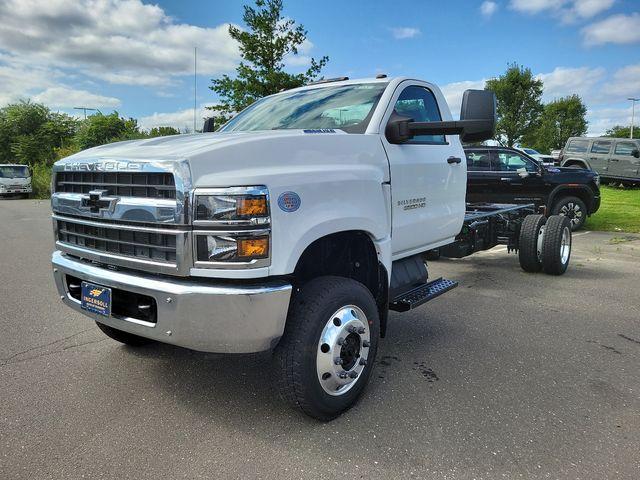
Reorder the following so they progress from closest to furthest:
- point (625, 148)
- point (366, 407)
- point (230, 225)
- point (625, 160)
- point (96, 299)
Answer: point (230, 225)
point (96, 299)
point (366, 407)
point (625, 148)
point (625, 160)

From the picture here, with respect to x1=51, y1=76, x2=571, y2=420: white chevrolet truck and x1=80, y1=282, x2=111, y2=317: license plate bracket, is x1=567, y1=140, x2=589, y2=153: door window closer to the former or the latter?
x1=51, y1=76, x2=571, y2=420: white chevrolet truck

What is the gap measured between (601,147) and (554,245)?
55.1 feet

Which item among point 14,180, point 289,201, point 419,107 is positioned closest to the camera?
point 289,201

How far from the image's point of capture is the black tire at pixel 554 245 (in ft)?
21.5

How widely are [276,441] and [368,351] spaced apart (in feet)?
2.49

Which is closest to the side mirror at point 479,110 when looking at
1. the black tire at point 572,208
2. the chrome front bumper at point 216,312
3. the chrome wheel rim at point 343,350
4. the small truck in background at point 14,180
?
the chrome wheel rim at point 343,350

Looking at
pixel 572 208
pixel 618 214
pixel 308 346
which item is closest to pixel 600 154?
pixel 618 214

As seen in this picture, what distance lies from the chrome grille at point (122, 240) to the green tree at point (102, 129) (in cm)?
4531

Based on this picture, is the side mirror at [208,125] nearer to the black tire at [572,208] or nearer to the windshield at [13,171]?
the black tire at [572,208]


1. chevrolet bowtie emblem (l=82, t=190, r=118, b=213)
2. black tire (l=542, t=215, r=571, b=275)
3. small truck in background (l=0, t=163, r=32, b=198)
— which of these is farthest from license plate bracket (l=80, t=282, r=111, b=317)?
small truck in background (l=0, t=163, r=32, b=198)

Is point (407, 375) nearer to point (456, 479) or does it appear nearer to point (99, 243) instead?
point (456, 479)

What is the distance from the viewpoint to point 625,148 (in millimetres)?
20062

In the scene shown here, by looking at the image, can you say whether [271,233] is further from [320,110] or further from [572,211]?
[572,211]

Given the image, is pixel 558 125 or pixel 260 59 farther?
pixel 558 125
